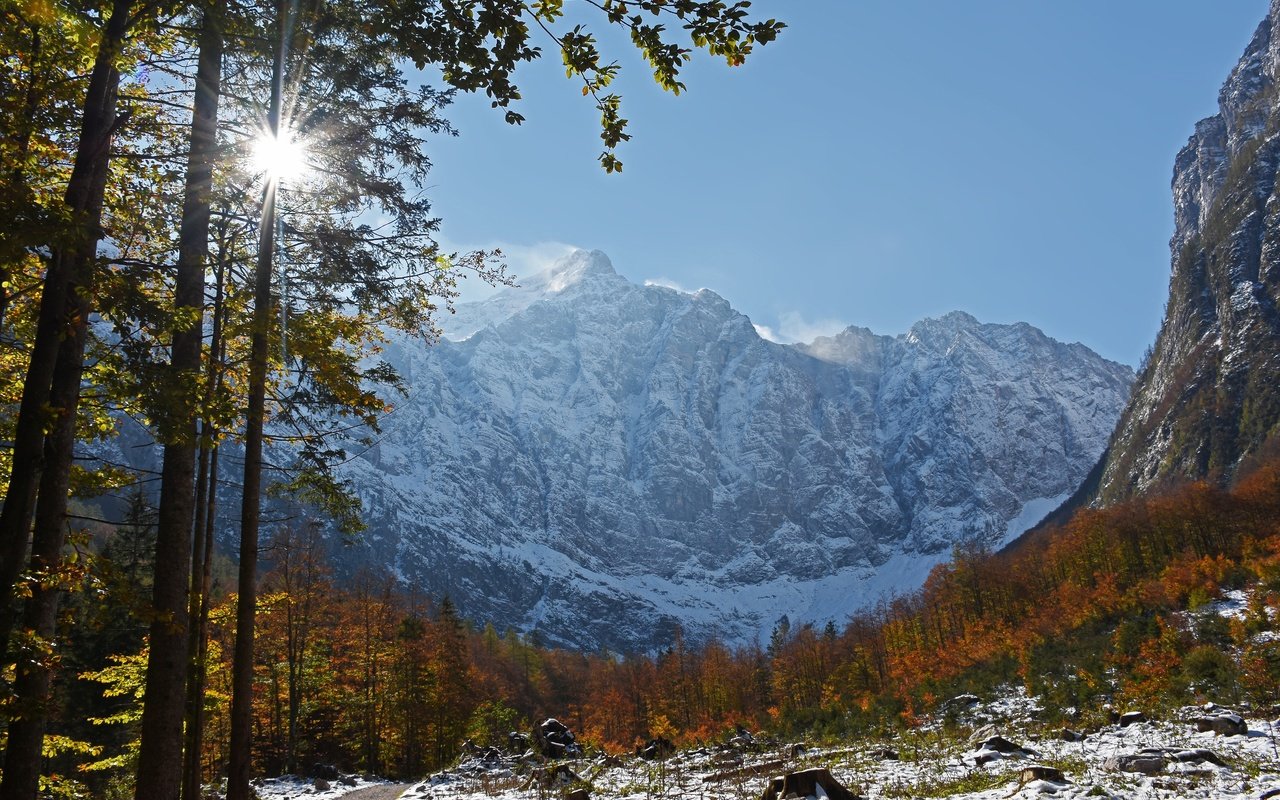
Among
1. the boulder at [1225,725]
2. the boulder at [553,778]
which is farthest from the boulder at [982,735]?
the boulder at [553,778]

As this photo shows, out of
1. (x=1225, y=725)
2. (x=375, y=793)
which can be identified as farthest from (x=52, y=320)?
(x=375, y=793)

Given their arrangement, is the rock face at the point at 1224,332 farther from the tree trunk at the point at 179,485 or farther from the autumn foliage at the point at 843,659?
the tree trunk at the point at 179,485

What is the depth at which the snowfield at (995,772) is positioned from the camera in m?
10.1

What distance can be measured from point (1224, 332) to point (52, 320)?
175 metres

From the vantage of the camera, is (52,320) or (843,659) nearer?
(52,320)

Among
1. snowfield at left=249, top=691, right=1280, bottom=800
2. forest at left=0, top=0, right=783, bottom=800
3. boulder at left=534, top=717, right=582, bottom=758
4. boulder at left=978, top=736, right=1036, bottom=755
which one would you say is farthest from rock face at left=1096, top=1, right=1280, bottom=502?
forest at left=0, top=0, right=783, bottom=800

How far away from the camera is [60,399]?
23.7 feet

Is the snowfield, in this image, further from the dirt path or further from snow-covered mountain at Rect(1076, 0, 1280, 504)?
snow-covered mountain at Rect(1076, 0, 1280, 504)

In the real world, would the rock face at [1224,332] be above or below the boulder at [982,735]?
above

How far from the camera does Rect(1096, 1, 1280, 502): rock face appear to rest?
126 meters

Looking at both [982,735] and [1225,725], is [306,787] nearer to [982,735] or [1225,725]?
[982,735]

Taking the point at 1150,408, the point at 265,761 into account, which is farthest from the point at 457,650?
the point at 1150,408

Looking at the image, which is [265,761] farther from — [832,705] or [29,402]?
[832,705]

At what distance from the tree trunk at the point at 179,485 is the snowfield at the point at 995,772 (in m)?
7.38
